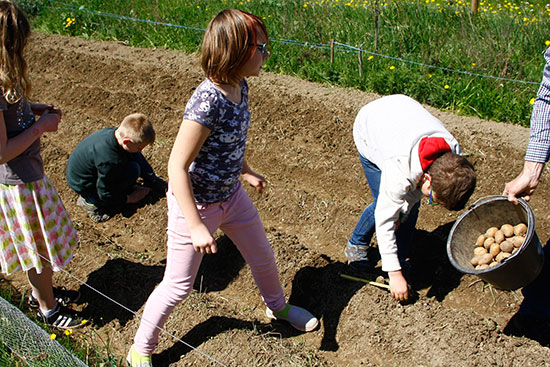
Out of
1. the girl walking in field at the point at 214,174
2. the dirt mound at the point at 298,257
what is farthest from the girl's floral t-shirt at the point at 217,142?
→ the dirt mound at the point at 298,257

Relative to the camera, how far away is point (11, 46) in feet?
8.34

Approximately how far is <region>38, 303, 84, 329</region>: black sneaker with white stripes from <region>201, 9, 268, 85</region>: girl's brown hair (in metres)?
1.87

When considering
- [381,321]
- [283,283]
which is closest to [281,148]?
[283,283]

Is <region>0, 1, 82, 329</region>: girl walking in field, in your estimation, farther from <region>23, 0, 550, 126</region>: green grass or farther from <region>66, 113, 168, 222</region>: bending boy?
<region>23, 0, 550, 126</region>: green grass

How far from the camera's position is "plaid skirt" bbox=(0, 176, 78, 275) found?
2906 millimetres

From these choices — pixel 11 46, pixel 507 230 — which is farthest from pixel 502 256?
pixel 11 46

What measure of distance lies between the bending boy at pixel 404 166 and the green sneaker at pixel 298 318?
56 centimetres

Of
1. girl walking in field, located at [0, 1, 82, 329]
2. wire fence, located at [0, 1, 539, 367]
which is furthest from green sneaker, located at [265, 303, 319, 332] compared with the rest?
girl walking in field, located at [0, 1, 82, 329]

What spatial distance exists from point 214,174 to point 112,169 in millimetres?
1934

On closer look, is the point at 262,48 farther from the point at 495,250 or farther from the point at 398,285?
the point at 495,250

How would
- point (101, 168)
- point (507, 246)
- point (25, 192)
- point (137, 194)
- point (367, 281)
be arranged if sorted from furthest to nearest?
point (137, 194) → point (101, 168) → point (367, 281) → point (25, 192) → point (507, 246)

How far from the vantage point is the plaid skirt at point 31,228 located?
2.91m

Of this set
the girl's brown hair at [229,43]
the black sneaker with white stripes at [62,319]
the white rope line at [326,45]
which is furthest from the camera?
the white rope line at [326,45]

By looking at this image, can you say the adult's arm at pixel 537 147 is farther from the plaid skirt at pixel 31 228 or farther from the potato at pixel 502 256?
the plaid skirt at pixel 31 228
